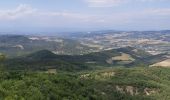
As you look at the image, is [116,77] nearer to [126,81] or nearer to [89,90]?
[126,81]

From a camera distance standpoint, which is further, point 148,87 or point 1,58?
point 148,87

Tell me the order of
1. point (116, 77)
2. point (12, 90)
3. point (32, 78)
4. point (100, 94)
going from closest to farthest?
point (12, 90) < point (32, 78) < point (100, 94) < point (116, 77)

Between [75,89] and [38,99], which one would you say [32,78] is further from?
[38,99]

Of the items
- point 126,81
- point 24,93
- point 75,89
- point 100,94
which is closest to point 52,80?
point 75,89

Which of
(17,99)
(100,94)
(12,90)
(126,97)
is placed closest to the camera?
(17,99)

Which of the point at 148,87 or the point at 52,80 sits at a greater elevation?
the point at 52,80

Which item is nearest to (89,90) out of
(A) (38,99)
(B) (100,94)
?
(B) (100,94)
